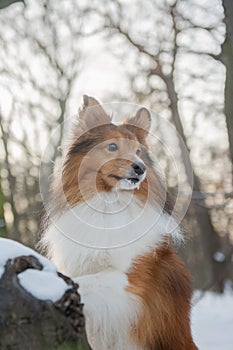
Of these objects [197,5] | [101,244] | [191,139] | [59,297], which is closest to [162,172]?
[101,244]

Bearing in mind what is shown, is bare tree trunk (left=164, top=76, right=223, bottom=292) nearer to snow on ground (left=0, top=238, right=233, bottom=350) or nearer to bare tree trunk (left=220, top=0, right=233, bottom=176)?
snow on ground (left=0, top=238, right=233, bottom=350)

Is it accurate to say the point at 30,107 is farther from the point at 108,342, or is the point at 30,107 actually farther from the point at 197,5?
the point at 108,342

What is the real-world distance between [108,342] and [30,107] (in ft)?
38.6

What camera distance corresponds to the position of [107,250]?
4223mm

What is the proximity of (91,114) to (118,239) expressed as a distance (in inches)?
34.7

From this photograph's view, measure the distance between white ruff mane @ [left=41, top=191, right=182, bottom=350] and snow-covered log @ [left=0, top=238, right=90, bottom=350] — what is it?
1.28m

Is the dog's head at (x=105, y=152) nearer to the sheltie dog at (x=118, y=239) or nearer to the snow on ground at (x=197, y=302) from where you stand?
the sheltie dog at (x=118, y=239)

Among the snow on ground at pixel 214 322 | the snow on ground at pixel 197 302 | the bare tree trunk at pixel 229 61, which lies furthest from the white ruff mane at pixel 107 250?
the bare tree trunk at pixel 229 61

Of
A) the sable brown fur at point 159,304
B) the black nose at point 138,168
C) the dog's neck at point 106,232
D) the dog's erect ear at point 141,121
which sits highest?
the dog's erect ear at point 141,121

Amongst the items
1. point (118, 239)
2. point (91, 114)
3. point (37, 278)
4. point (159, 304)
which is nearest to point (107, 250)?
point (118, 239)

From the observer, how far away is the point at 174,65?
11898mm

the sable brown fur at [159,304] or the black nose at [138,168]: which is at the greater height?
the black nose at [138,168]

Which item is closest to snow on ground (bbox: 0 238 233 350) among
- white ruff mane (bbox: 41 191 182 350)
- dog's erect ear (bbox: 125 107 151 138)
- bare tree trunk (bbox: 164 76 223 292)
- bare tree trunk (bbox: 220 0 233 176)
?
bare tree trunk (bbox: 164 76 223 292)

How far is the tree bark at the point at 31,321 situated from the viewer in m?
2.51
